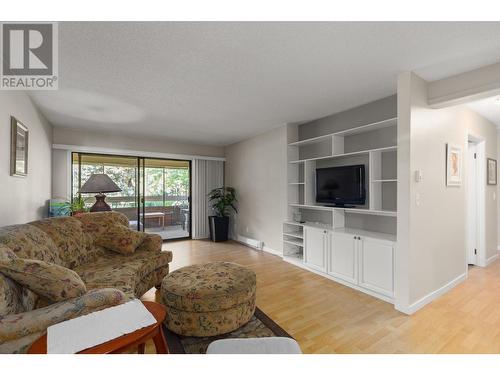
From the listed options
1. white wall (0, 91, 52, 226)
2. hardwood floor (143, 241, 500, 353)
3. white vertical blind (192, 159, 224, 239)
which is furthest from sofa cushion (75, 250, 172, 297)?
white vertical blind (192, 159, 224, 239)

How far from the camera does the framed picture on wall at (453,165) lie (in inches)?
107

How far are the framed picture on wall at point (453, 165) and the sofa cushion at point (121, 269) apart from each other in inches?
132

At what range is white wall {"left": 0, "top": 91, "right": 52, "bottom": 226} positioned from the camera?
6.96 feet

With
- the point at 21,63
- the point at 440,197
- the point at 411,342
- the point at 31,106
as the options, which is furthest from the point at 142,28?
the point at 440,197

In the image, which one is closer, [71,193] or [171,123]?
[171,123]

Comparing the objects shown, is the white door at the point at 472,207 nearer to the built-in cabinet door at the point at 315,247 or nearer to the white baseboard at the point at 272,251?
the built-in cabinet door at the point at 315,247

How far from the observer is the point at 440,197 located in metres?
2.64

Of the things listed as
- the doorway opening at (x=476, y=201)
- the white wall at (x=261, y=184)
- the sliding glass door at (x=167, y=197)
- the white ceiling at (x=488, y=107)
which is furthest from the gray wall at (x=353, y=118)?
the sliding glass door at (x=167, y=197)

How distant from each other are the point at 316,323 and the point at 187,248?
11.0 ft

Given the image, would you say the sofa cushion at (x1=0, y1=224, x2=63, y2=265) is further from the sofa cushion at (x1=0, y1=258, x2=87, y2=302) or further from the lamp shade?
the lamp shade

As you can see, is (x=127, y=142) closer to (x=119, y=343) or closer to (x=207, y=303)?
(x=207, y=303)

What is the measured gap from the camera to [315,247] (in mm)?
3428

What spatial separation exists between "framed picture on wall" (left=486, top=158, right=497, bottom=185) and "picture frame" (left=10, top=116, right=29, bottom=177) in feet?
20.2
